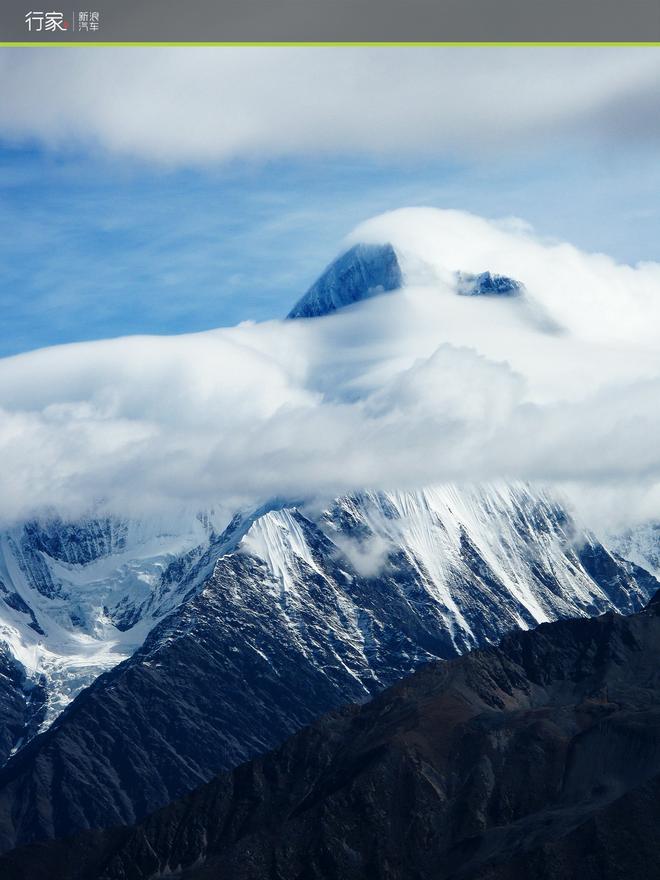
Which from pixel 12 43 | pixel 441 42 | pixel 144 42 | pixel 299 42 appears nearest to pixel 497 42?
pixel 441 42

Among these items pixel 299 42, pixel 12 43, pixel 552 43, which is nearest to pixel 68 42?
pixel 12 43

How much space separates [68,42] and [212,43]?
934cm

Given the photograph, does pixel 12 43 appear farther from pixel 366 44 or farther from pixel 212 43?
pixel 366 44

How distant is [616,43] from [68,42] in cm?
3234

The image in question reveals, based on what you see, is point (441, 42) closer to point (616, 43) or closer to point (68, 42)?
point (616, 43)

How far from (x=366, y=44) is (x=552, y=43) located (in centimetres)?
1089

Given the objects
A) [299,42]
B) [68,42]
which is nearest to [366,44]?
[299,42]

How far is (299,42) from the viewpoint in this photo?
9769 centimetres

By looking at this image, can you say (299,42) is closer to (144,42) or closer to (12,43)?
(144,42)

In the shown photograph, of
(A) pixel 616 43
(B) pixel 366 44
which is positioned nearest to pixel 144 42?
(B) pixel 366 44

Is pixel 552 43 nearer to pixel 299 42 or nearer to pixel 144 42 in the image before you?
pixel 299 42

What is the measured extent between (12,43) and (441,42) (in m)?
25.6

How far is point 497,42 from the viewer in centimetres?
9669

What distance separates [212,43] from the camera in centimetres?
9644
